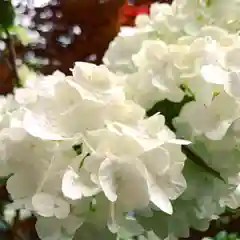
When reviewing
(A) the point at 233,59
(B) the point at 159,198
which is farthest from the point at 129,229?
(A) the point at 233,59

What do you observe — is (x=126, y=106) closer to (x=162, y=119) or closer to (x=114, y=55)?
(x=162, y=119)

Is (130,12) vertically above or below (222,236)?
above

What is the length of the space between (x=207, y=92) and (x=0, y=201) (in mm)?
Answer: 251

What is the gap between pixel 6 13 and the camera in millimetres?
620

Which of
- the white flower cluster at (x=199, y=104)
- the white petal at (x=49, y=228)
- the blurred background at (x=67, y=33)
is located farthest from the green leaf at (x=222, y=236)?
the white petal at (x=49, y=228)

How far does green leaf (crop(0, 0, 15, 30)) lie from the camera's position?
62 centimetres

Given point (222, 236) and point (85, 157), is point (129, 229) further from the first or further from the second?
point (222, 236)

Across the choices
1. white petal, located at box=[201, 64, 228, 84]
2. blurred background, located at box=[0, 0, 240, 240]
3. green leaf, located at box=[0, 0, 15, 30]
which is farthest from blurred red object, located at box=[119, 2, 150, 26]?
white petal, located at box=[201, 64, 228, 84]

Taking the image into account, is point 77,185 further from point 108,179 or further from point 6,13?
point 6,13

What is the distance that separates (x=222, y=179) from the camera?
462mm

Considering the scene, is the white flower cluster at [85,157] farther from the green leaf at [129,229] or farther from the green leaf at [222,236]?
the green leaf at [222,236]

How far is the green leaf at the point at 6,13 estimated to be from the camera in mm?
616

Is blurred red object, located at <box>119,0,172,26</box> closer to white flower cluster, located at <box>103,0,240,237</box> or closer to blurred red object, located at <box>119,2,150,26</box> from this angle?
blurred red object, located at <box>119,2,150,26</box>

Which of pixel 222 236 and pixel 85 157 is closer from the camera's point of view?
pixel 85 157
